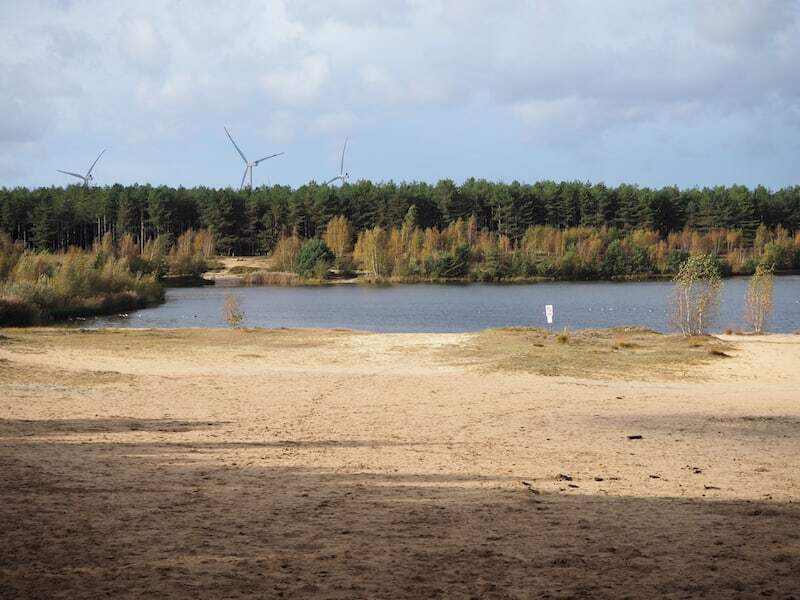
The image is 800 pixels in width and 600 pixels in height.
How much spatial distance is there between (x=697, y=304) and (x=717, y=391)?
17476 millimetres

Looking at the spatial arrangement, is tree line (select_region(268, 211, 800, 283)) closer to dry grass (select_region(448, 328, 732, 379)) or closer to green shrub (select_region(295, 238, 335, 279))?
green shrub (select_region(295, 238, 335, 279))

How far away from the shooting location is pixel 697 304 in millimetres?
38375

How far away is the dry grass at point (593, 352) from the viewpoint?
81.7 ft

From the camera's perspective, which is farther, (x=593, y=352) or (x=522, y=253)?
(x=522, y=253)

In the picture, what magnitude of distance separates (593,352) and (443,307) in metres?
38.0

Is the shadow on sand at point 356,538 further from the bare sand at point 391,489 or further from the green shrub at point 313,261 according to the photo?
the green shrub at point 313,261

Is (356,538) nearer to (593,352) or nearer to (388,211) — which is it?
(593,352)

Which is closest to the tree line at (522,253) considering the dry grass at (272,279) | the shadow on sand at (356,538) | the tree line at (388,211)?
the dry grass at (272,279)

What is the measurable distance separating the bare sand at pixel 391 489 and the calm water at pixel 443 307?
2937 cm

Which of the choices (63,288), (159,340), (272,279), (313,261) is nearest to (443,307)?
(63,288)

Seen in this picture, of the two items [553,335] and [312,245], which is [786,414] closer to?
[553,335]

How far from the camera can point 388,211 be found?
5507 inches

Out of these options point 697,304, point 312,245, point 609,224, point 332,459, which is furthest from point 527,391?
point 609,224

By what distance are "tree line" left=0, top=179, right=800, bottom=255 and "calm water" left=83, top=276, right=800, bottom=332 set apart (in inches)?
1566
